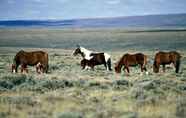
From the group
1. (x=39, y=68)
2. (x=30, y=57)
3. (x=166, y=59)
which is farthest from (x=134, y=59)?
(x=30, y=57)

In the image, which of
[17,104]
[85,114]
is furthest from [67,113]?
[17,104]

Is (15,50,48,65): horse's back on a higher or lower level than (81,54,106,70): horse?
higher

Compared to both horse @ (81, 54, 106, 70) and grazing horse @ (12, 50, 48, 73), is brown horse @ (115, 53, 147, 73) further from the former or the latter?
grazing horse @ (12, 50, 48, 73)

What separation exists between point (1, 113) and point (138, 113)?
3.51m

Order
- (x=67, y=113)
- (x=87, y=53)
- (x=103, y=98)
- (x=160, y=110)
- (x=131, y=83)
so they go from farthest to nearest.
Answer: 1. (x=87, y=53)
2. (x=131, y=83)
3. (x=103, y=98)
4. (x=160, y=110)
5. (x=67, y=113)

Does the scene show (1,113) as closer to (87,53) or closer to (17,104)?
(17,104)

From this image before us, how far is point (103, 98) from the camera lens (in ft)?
37.7

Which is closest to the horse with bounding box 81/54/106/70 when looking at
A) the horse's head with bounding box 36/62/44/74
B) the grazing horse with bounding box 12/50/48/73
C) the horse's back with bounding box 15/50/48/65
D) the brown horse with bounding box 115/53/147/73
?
the brown horse with bounding box 115/53/147/73

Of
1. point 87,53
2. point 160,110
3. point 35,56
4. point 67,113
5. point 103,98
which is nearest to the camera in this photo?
point 67,113

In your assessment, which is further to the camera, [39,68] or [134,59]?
[39,68]

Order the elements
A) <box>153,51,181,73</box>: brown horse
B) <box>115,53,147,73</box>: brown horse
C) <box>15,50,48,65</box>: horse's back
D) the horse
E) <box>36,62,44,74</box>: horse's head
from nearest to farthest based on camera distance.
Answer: <box>15,50,48,65</box>: horse's back, <box>36,62,44,74</box>: horse's head, <box>115,53,147,73</box>: brown horse, <box>153,51,181,73</box>: brown horse, the horse

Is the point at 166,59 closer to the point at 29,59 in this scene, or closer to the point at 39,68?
the point at 39,68

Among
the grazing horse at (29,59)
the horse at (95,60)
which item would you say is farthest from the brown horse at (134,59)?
the grazing horse at (29,59)

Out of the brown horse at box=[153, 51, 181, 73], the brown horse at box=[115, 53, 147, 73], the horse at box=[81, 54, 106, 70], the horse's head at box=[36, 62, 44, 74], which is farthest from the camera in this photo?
the horse at box=[81, 54, 106, 70]
